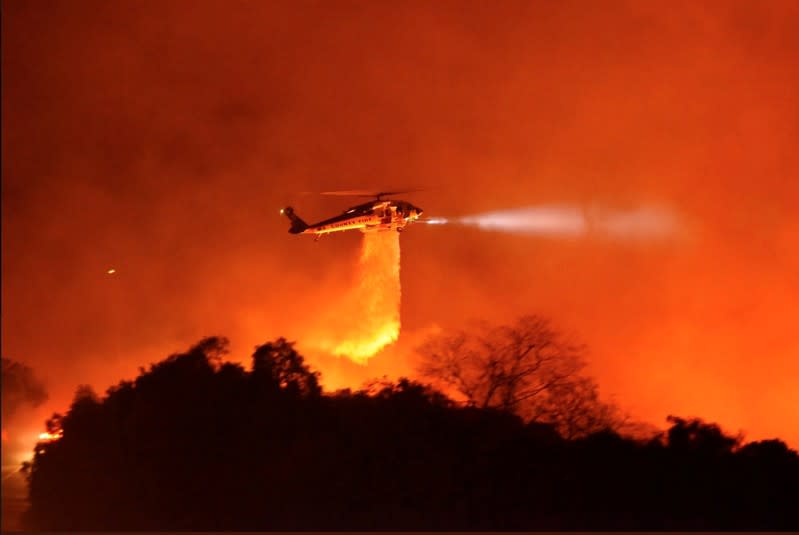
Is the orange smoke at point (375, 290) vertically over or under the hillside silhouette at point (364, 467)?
over

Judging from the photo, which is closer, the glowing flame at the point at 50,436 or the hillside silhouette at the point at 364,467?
the hillside silhouette at the point at 364,467

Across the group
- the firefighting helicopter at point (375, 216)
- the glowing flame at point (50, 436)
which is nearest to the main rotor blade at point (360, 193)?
the firefighting helicopter at point (375, 216)

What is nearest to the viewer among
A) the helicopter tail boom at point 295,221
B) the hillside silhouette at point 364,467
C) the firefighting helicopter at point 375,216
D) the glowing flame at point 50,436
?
the hillside silhouette at point 364,467

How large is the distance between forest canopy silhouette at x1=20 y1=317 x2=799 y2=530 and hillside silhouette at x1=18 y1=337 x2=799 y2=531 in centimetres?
3

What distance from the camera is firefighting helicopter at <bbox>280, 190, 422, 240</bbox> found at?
71.5ft

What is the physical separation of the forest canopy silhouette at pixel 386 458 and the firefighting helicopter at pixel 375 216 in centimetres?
386

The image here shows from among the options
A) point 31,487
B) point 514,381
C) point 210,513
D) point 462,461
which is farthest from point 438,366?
point 31,487

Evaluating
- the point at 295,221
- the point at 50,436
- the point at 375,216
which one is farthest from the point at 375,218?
the point at 50,436

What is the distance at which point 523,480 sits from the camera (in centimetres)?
1738

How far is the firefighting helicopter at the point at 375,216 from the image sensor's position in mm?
21781

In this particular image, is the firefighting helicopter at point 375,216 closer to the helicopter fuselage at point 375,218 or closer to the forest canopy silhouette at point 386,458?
the helicopter fuselage at point 375,218

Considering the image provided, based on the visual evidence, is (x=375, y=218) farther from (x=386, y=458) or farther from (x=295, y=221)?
(x=386, y=458)

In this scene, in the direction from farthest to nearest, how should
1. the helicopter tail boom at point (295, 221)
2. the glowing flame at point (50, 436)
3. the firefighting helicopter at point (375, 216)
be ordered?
the helicopter tail boom at point (295, 221) → the firefighting helicopter at point (375, 216) → the glowing flame at point (50, 436)

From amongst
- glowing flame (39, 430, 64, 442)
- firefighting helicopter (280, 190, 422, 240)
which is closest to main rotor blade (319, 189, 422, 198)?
firefighting helicopter (280, 190, 422, 240)
